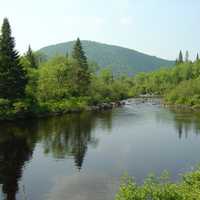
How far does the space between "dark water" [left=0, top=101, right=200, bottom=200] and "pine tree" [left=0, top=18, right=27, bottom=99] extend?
712 centimetres

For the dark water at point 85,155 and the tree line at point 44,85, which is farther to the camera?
the tree line at point 44,85

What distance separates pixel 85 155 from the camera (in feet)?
137

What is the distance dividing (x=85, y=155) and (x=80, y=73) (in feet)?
197

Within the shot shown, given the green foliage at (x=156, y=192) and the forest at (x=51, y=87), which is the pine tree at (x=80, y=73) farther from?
the green foliage at (x=156, y=192)

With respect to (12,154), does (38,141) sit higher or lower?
higher

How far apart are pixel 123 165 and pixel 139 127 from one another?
26451 millimetres

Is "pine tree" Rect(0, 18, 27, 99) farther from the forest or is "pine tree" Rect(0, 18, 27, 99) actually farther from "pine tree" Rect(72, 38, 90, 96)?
"pine tree" Rect(72, 38, 90, 96)

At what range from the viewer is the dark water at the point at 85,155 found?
30.5 meters

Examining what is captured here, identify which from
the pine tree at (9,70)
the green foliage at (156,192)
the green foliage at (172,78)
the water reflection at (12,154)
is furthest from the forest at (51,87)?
the green foliage at (156,192)

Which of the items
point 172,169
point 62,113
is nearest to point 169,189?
point 172,169

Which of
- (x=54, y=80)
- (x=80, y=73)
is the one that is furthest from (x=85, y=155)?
(x=80, y=73)

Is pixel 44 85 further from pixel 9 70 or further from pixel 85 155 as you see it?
pixel 85 155

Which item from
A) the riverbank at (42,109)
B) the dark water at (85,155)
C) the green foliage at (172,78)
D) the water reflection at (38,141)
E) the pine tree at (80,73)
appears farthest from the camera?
the green foliage at (172,78)

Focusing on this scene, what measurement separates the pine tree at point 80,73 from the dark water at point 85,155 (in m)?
32.6
